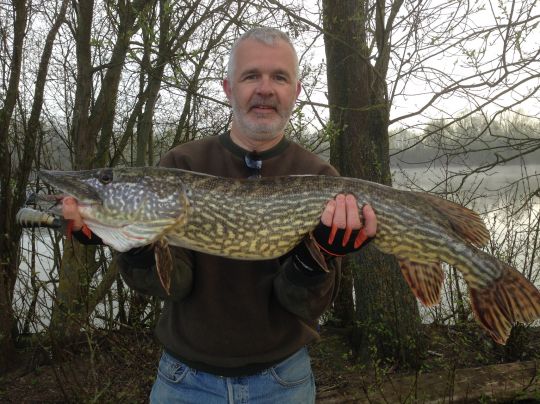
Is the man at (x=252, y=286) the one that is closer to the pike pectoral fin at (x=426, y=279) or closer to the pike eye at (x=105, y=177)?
the pike eye at (x=105, y=177)

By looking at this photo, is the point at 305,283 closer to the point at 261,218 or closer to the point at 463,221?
the point at 261,218

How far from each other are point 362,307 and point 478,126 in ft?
6.21

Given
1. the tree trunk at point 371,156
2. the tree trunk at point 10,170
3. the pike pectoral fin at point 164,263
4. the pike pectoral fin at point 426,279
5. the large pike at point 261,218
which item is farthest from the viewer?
the tree trunk at point 10,170

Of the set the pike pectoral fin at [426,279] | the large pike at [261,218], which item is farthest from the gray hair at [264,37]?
the pike pectoral fin at [426,279]

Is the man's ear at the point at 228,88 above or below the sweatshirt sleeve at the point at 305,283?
above

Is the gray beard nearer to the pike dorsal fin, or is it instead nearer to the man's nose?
the man's nose

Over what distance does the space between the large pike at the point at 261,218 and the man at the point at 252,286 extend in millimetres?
70

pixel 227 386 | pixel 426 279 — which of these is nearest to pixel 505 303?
pixel 426 279

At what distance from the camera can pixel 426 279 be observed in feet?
5.89

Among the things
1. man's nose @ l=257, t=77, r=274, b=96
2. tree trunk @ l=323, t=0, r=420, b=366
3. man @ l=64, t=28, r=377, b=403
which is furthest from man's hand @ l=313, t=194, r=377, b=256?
tree trunk @ l=323, t=0, r=420, b=366

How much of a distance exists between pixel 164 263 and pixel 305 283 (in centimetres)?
47

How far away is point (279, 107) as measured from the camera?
1762 mm

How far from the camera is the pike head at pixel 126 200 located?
1660mm

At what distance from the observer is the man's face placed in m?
1.74
